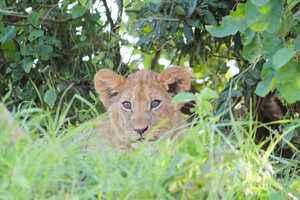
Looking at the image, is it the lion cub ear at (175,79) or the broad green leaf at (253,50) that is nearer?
the broad green leaf at (253,50)

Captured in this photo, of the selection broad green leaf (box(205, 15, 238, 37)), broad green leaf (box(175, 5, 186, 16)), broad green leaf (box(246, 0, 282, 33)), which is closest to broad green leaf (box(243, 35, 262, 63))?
broad green leaf (box(205, 15, 238, 37))

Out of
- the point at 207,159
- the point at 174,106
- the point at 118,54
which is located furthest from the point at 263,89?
the point at 118,54

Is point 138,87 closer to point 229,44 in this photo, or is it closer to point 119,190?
point 229,44

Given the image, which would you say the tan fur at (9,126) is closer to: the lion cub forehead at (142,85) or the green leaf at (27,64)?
the lion cub forehead at (142,85)

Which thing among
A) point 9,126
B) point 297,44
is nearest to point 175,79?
point 297,44

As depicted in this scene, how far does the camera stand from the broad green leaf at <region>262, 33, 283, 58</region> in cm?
335

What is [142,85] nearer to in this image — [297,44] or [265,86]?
[265,86]

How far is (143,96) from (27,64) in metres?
1.21

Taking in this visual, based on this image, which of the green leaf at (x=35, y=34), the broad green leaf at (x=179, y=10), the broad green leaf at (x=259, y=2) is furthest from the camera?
the green leaf at (x=35, y=34)

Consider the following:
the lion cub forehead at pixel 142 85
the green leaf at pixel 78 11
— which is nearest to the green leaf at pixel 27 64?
the green leaf at pixel 78 11

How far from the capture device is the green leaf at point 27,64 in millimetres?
4738

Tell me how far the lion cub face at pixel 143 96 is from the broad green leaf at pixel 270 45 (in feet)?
2.99

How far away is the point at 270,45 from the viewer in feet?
11.0

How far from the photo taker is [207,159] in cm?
263
